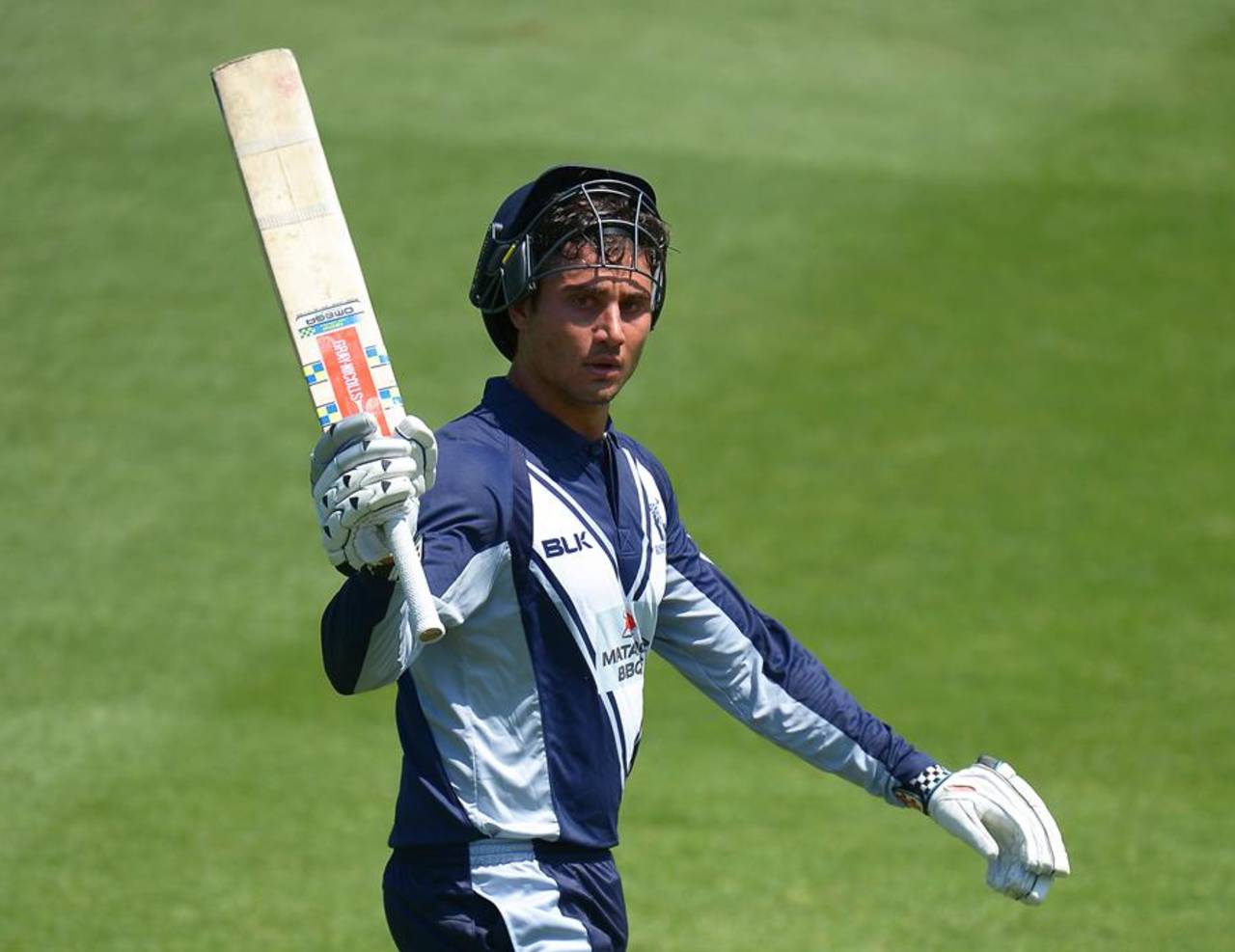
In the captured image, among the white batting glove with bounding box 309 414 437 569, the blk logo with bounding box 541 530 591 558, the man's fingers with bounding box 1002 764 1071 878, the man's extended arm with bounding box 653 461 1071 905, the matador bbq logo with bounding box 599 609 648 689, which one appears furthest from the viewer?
the man's extended arm with bounding box 653 461 1071 905

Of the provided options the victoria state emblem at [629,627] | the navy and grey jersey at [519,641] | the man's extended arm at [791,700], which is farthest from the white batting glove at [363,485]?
the man's extended arm at [791,700]

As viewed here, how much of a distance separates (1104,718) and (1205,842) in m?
0.98

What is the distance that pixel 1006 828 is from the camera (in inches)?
157

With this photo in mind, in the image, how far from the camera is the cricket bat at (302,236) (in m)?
3.57

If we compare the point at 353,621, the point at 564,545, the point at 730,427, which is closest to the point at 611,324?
the point at 564,545

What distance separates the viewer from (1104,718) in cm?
801

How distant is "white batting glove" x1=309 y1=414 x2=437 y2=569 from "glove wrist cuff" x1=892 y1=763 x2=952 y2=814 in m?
1.44

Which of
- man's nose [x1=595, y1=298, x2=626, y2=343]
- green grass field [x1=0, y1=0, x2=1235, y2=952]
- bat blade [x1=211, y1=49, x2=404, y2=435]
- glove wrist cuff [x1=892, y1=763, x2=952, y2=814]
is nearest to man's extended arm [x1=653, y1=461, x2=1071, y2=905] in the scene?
glove wrist cuff [x1=892, y1=763, x2=952, y2=814]

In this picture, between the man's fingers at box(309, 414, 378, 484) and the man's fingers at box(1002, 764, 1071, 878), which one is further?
the man's fingers at box(1002, 764, 1071, 878)

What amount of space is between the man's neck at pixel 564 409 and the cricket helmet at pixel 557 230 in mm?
160

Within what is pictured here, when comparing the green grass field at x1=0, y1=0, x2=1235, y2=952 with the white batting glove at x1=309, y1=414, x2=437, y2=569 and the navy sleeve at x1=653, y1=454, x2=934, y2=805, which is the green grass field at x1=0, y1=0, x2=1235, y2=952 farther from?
the white batting glove at x1=309, y1=414, x2=437, y2=569

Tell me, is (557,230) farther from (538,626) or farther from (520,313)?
(538,626)

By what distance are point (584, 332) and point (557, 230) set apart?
21cm

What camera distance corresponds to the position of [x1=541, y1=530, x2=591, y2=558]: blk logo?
356 centimetres
